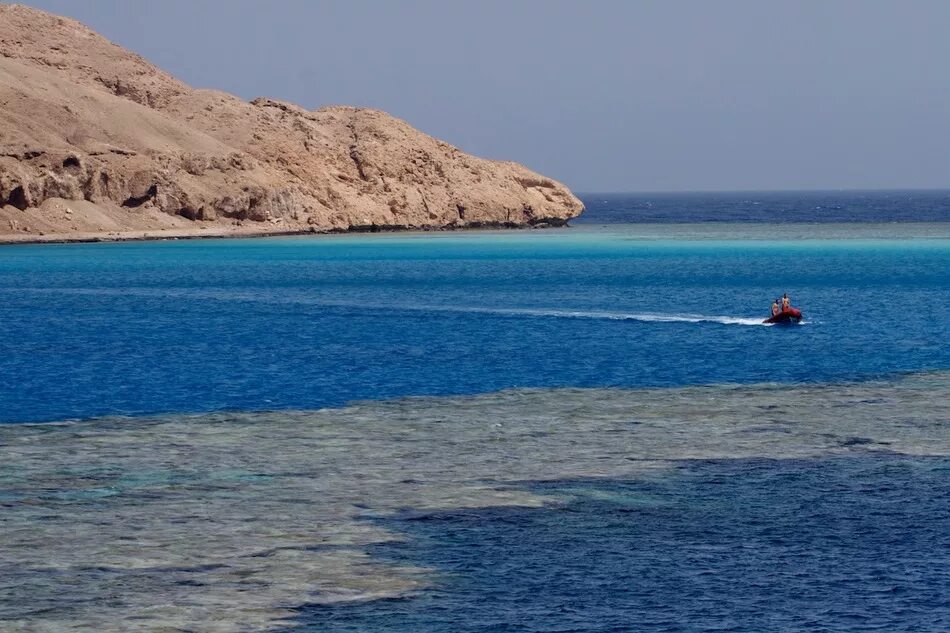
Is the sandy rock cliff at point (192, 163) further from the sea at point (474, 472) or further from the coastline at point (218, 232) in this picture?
the sea at point (474, 472)

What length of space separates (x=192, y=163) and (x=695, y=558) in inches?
4310

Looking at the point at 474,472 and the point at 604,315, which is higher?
the point at 474,472

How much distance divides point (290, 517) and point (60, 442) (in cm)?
730

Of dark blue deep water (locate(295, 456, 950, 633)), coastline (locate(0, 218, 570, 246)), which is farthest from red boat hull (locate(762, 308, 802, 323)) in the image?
coastline (locate(0, 218, 570, 246))

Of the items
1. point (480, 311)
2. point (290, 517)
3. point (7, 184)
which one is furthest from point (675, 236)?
point (290, 517)

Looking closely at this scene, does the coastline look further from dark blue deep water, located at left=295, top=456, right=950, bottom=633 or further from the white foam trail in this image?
dark blue deep water, located at left=295, top=456, right=950, bottom=633

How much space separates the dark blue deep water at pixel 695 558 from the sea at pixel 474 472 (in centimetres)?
5

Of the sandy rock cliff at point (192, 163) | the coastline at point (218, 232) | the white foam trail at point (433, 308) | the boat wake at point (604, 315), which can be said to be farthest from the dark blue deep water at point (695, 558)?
→ the sandy rock cliff at point (192, 163)

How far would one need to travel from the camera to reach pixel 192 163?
122m

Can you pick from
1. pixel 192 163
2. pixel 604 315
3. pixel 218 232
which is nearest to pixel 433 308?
pixel 604 315

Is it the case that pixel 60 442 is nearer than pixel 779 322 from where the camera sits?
Yes

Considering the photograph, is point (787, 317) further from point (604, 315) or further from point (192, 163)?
point (192, 163)

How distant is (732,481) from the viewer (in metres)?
20.7

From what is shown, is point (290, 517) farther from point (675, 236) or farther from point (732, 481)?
point (675, 236)
